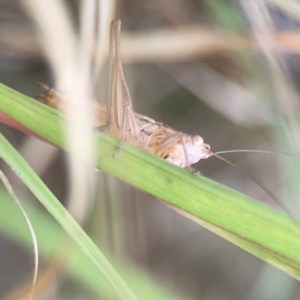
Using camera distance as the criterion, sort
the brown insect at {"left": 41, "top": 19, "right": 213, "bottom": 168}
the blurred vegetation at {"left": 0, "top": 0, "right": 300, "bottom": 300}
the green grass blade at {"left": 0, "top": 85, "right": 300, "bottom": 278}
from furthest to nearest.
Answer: the blurred vegetation at {"left": 0, "top": 0, "right": 300, "bottom": 300} < the brown insect at {"left": 41, "top": 19, "right": 213, "bottom": 168} < the green grass blade at {"left": 0, "top": 85, "right": 300, "bottom": 278}

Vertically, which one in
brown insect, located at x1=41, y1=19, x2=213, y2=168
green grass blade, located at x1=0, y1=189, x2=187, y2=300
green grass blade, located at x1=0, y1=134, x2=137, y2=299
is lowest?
green grass blade, located at x1=0, y1=189, x2=187, y2=300

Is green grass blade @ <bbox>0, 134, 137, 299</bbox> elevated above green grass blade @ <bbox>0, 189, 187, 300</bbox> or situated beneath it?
elevated above

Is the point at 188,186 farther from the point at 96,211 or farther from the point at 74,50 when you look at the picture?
the point at 96,211

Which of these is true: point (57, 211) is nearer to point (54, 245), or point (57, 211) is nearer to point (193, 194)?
point (193, 194)

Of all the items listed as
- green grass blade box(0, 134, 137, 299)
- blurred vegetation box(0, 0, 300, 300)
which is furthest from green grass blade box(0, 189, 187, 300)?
green grass blade box(0, 134, 137, 299)

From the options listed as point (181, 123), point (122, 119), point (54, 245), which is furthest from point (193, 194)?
point (181, 123)

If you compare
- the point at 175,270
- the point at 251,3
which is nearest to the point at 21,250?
the point at 175,270

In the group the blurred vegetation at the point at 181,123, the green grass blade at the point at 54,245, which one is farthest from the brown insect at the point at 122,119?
the green grass blade at the point at 54,245

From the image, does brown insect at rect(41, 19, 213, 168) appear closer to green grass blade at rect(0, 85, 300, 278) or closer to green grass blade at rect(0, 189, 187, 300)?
green grass blade at rect(0, 85, 300, 278)
